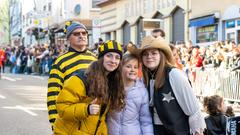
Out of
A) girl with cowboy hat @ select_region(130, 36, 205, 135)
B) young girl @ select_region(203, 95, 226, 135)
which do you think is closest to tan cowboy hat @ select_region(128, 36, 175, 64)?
girl with cowboy hat @ select_region(130, 36, 205, 135)

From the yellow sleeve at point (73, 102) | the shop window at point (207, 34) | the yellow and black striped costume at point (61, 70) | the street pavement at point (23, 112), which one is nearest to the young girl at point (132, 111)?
the yellow sleeve at point (73, 102)

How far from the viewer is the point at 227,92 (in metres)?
14.1

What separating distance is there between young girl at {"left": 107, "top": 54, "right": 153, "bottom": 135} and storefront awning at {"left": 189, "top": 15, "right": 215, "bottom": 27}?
19871 mm

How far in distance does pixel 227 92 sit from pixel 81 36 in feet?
31.9

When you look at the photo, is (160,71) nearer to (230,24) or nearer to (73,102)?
(73,102)

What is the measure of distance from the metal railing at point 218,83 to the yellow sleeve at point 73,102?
9.93 meters

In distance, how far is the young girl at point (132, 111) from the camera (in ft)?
13.8

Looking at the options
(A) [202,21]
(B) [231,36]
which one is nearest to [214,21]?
(A) [202,21]

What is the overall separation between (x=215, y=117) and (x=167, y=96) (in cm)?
193

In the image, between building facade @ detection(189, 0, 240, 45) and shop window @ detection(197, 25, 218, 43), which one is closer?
building facade @ detection(189, 0, 240, 45)

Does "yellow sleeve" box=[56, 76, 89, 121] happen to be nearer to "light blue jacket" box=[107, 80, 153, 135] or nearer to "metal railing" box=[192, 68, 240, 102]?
"light blue jacket" box=[107, 80, 153, 135]

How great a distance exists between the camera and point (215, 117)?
6059 mm

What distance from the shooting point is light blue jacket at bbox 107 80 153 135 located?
4.19 metres

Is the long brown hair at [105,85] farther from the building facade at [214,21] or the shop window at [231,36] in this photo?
the shop window at [231,36]
